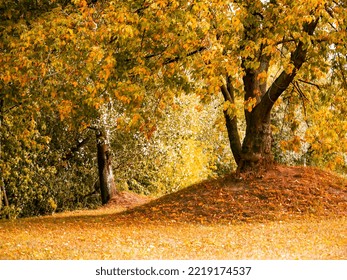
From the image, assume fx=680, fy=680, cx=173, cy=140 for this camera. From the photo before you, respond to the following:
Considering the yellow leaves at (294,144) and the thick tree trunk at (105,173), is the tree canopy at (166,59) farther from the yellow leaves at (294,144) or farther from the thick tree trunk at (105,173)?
the thick tree trunk at (105,173)

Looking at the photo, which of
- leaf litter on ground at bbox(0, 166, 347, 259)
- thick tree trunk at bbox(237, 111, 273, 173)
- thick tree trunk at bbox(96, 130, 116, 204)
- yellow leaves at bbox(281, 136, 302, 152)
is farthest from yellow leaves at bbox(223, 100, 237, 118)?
thick tree trunk at bbox(96, 130, 116, 204)

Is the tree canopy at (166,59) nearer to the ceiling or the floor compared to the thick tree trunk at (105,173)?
nearer to the ceiling

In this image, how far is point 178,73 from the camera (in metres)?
19.7

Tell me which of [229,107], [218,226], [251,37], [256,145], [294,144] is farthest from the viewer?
[294,144]

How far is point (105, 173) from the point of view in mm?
27000

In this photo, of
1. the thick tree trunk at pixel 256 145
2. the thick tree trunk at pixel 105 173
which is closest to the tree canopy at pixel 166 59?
the thick tree trunk at pixel 256 145

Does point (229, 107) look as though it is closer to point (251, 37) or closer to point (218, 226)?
point (251, 37)

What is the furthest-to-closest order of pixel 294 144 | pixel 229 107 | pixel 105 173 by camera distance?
pixel 105 173
pixel 294 144
pixel 229 107

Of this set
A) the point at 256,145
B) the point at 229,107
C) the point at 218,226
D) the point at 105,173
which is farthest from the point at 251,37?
the point at 105,173

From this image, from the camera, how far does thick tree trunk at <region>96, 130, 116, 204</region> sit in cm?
2667

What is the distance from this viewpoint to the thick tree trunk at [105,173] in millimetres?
26672

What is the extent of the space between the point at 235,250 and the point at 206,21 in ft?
19.3

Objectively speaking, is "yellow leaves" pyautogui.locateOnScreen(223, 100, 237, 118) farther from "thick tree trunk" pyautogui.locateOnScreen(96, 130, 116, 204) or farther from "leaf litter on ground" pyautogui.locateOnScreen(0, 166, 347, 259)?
"thick tree trunk" pyautogui.locateOnScreen(96, 130, 116, 204)

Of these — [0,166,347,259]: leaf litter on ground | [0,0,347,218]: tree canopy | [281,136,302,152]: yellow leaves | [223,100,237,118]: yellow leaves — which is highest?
[0,0,347,218]: tree canopy
